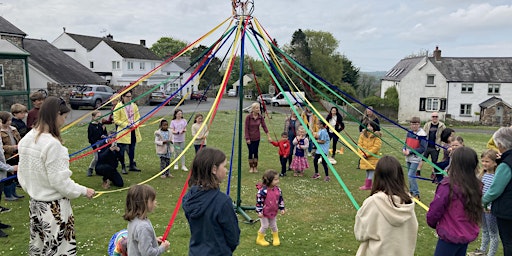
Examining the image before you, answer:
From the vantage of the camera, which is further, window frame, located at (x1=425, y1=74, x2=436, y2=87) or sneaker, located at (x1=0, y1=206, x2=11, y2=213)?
window frame, located at (x1=425, y1=74, x2=436, y2=87)

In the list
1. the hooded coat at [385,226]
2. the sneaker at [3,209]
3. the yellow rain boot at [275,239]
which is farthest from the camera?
the sneaker at [3,209]

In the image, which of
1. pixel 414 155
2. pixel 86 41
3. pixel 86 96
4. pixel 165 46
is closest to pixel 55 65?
pixel 86 96

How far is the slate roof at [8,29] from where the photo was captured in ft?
76.8

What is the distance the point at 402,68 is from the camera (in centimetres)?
3872

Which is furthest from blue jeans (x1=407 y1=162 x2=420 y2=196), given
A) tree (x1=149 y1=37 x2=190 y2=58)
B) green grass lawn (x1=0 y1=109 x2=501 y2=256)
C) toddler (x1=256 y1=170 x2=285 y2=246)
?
tree (x1=149 y1=37 x2=190 y2=58)

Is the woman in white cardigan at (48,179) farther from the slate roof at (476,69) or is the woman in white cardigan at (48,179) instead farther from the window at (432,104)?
the slate roof at (476,69)

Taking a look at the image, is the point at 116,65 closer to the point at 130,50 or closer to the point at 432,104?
the point at 130,50

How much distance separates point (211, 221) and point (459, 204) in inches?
81.9

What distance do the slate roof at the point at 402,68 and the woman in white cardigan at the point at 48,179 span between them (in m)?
36.3

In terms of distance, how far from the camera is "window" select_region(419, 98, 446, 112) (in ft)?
113

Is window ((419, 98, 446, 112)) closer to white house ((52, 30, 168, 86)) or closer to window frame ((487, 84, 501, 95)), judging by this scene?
window frame ((487, 84, 501, 95))

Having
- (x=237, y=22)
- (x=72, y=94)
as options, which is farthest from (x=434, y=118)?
(x=72, y=94)

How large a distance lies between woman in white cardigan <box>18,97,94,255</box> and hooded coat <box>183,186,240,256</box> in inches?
43.5

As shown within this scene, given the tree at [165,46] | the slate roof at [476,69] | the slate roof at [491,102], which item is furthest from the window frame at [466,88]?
the tree at [165,46]
